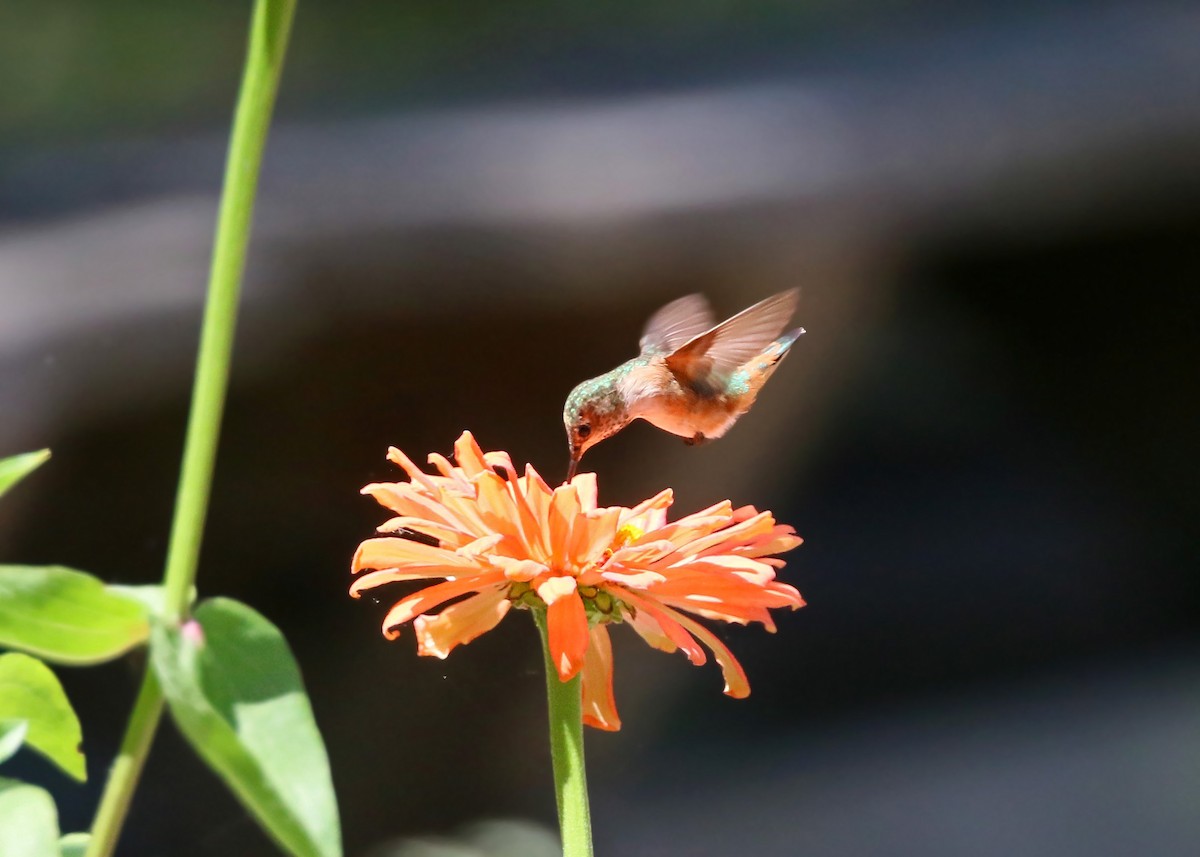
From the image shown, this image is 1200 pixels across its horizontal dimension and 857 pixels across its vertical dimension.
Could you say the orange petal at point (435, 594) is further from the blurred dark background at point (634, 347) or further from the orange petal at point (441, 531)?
the blurred dark background at point (634, 347)

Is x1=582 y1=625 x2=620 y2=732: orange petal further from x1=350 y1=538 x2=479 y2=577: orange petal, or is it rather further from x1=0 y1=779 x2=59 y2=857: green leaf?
x1=0 y1=779 x2=59 y2=857: green leaf

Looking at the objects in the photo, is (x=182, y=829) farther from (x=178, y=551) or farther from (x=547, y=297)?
(x=178, y=551)

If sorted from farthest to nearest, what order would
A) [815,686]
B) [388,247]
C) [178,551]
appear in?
[815,686]
[388,247]
[178,551]

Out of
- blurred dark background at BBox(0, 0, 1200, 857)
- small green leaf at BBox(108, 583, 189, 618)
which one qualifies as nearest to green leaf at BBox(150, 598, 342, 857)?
small green leaf at BBox(108, 583, 189, 618)

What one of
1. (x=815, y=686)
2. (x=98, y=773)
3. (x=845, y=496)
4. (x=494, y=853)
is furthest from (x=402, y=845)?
(x=845, y=496)

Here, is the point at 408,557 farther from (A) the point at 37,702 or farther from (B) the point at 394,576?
(A) the point at 37,702

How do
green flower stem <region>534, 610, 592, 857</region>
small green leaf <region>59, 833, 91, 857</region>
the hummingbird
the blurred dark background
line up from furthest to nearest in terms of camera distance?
1. the blurred dark background
2. the hummingbird
3. small green leaf <region>59, 833, 91, 857</region>
4. green flower stem <region>534, 610, 592, 857</region>
